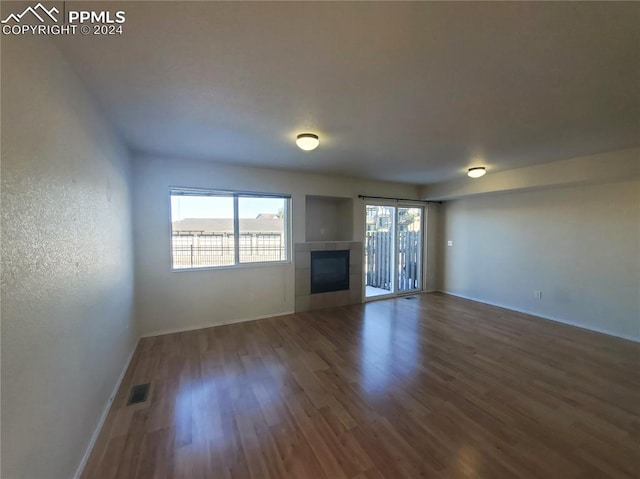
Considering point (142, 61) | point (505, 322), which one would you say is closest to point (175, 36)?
point (142, 61)

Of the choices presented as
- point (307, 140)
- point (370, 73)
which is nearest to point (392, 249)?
point (307, 140)

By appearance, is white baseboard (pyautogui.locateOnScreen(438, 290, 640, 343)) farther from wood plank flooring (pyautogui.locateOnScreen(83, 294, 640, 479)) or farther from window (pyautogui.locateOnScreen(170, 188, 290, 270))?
window (pyautogui.locateOnScreen(170, 188, 290, 270))

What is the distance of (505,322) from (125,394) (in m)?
5.11

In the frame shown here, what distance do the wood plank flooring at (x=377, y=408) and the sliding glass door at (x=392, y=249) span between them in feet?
7.05

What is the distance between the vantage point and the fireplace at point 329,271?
480cm

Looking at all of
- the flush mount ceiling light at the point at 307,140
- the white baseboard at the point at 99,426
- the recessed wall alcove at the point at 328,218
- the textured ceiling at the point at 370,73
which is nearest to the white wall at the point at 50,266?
A: the white baseboard at the point at 99,426

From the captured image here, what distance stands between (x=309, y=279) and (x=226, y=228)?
1.72m

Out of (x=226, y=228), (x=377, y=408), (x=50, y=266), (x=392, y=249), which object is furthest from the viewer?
(x=392, y=249)

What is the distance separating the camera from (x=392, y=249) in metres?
5.70

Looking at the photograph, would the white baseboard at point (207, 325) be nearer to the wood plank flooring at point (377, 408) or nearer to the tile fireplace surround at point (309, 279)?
the wood plank flooring at point (377, 408)

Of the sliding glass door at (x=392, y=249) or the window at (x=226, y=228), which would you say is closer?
the window at (x=226, y=228)

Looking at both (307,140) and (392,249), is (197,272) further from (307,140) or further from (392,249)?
(392,249)

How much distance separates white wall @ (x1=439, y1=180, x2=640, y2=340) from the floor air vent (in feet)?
19.0

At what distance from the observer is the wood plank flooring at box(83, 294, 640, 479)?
1.61 m
